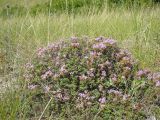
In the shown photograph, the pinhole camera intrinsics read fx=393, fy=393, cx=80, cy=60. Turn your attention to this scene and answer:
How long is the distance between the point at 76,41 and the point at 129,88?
69 centimetres

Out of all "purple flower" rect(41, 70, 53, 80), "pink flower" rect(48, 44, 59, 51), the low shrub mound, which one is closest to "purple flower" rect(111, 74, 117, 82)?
the low shrub mound

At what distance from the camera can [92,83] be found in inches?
130

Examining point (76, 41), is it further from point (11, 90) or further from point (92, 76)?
point (11, 90)

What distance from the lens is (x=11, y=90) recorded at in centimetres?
303

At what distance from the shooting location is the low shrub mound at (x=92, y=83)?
316cm

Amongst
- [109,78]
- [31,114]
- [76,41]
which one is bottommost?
[31,114]

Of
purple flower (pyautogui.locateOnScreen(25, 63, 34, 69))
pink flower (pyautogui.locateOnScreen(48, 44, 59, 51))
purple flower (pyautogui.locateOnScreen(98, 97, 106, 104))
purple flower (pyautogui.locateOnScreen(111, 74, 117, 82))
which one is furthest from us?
pink flower (pyautogui.locateOnScreen(48, 44, 59, 51))

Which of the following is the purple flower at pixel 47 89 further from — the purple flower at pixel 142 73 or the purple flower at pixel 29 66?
the purple flower at pixel 142 73

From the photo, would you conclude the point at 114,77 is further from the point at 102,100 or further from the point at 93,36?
the point at 93,36

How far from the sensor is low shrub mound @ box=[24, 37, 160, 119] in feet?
10.4

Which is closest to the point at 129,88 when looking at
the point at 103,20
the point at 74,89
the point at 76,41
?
the point at 74,89

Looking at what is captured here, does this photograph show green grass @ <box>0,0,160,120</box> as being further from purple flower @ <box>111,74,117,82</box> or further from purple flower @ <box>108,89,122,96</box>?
purple flower @ <box>108,89,122,96</box>

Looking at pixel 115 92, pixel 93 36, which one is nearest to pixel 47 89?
Result: pixel 115 92

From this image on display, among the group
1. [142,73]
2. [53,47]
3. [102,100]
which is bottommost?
[102,100]
